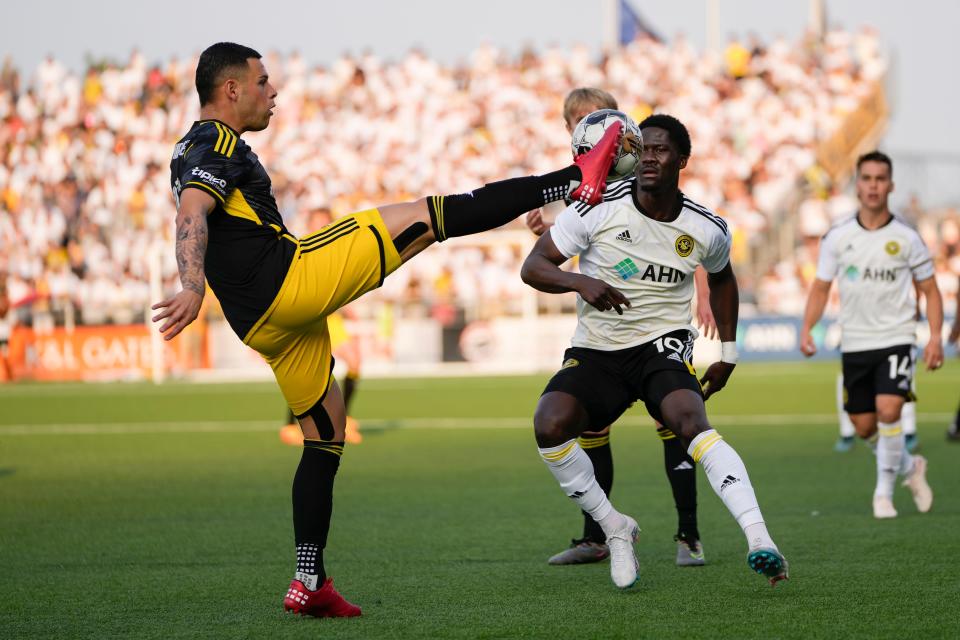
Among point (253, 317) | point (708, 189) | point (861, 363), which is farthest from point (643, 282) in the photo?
point (708, 189)

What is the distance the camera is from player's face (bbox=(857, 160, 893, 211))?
852 centimetres

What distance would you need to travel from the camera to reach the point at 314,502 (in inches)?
218

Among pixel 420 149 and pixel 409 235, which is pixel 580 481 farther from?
pixel 420 149

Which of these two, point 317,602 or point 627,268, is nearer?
point 317,602

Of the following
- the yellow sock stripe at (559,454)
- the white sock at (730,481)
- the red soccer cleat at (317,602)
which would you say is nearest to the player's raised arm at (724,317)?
the white sock at (730,481)

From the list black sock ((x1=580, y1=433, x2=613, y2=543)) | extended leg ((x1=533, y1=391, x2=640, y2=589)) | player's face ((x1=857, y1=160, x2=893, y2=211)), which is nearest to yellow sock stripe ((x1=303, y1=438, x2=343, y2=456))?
extended leg ((x1=533, y1=391, x2=640, y2=589))

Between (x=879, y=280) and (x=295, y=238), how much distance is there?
4760 millimetres

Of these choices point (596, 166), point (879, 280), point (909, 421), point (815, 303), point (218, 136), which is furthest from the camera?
point (909, 421)

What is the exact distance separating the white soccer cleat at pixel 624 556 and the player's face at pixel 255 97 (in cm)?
239

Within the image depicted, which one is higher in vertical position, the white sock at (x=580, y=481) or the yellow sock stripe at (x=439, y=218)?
the yellow sock stripe at (x=439, y=218)

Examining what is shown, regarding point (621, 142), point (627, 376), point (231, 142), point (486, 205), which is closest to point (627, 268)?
point (627, 376)

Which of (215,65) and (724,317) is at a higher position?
(215,65)

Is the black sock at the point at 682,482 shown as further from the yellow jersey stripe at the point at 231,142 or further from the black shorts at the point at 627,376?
the yellow jersey stripe at the point at 231,142

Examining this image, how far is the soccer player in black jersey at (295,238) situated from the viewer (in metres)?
5.18
